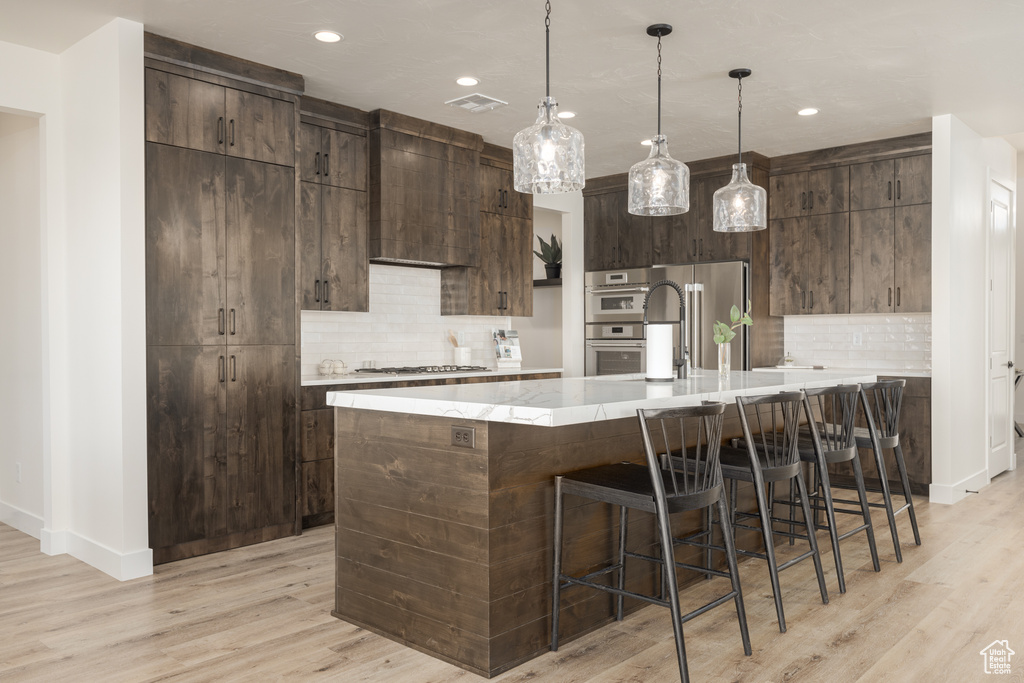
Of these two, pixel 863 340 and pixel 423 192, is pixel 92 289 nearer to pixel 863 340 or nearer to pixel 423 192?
pixel 423 192

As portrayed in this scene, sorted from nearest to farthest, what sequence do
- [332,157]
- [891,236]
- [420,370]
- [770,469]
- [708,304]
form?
[770,469] < [332,157] < [420,370] < [891,236] < [708,304]

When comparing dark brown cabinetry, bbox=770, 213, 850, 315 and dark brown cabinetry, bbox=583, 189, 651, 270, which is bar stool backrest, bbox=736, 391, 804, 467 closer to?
dark brown cabinetry, bbox=770, 213, 850, 315

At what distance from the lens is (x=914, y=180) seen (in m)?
5.60

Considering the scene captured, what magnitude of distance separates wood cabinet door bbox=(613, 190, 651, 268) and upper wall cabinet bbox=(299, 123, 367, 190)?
110 inches

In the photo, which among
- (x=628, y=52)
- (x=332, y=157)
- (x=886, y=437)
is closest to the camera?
(x=628, y=52)

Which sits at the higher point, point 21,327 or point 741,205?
point 741,205

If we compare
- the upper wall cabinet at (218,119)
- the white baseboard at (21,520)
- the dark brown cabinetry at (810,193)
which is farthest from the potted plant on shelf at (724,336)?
the white baseboard at (21,520)

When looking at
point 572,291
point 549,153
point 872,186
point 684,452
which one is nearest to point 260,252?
point 549,153

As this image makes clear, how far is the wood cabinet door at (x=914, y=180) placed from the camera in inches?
218

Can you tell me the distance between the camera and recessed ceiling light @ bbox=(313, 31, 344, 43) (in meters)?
3.75

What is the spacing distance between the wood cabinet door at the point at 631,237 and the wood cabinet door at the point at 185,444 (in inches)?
160

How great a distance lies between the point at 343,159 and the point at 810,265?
147 inches

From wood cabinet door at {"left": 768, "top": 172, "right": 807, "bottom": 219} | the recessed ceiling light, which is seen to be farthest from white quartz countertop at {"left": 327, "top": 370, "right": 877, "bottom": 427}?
→ wood cabinet door at {"left": 768, "top": 172, "right": 807, "bottom": 219}

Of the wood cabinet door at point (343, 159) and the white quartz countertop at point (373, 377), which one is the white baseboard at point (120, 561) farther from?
the wood cabinet door at point (343, 159)
